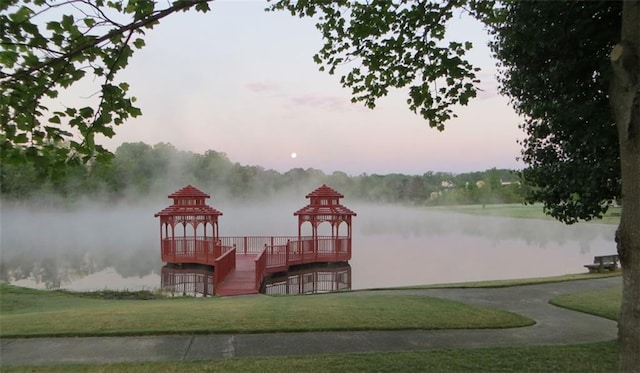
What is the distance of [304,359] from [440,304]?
4438 mm

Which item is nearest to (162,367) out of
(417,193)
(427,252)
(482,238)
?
(427,252)

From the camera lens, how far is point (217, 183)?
76938 millimetres

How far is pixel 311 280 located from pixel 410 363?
14.0 metres

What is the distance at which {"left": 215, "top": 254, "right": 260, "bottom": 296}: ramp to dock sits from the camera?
13898 mm

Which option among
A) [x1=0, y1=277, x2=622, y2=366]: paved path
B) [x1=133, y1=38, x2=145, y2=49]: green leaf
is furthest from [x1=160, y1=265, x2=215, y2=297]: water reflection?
[x1=133, y1=38, x2=145, y2=49]: green leaf

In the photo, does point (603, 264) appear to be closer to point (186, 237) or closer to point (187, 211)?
point (187, 211)

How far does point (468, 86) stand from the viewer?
15.0ft

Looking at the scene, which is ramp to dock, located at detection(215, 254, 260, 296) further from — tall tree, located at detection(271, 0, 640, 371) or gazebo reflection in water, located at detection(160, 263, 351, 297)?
tall tree, located at detection(271, 0, 640, 371)

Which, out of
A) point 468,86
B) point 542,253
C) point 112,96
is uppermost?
point 468,86

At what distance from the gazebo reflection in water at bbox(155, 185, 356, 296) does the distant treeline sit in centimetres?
3076

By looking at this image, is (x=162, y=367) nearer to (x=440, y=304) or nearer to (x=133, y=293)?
(x=440, y=304)

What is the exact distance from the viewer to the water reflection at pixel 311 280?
16.9 metres

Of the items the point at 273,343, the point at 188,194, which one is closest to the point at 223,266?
the point at 188,194

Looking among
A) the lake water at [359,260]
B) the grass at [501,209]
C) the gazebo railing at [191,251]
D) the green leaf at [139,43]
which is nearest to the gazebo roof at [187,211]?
the gazebo railing at [191,251]
